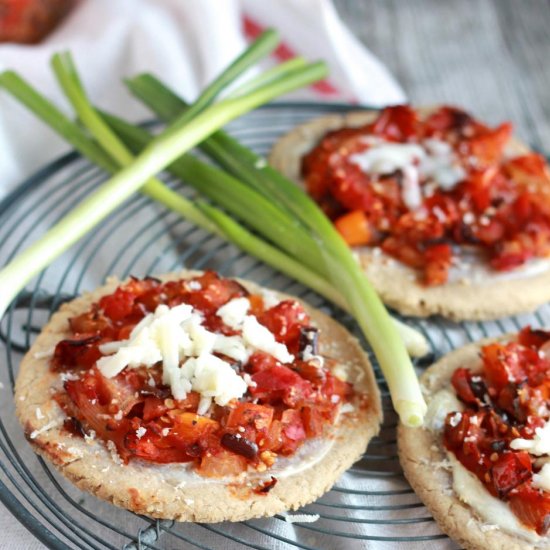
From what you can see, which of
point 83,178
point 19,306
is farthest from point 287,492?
point 83,178

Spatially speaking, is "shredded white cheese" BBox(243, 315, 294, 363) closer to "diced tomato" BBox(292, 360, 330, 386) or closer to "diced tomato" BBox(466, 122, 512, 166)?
"diced tomato" BBox(292, 360, 330, 386)

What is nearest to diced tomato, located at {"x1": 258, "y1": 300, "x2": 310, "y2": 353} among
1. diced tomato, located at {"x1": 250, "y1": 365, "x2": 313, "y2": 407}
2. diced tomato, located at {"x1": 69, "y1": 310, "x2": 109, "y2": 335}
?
diced tomato, located at {"x1": 250, "y1": 365, "x2": 313, "y2": 407}

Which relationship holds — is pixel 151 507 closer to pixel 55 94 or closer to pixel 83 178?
pixel 83 178

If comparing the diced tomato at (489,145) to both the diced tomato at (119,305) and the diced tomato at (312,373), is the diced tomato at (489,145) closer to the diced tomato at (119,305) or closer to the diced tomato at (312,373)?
the diced tomato at (312,373)

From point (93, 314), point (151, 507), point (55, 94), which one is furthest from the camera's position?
point (55, 94)

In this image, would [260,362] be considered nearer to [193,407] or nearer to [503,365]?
[193,407]
